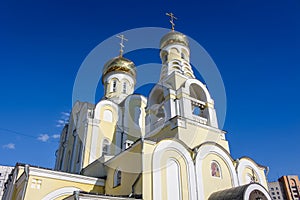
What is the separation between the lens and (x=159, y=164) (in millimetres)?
11039

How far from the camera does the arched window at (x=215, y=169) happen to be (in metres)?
12.6

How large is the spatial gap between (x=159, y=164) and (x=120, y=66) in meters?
15.7

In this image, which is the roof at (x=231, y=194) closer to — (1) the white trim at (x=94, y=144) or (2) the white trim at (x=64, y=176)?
(2) the white trim at (x=64, y=176)

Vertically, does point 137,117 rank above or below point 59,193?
above

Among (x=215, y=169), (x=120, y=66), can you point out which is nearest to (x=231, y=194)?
(x=215, y=169)

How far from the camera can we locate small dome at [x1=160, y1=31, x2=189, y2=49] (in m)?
18.8

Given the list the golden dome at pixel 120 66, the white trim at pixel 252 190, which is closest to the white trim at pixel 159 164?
the white trim at pixel 252 190

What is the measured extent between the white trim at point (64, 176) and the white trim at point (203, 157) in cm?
494

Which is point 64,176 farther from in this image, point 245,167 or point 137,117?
point 245,167

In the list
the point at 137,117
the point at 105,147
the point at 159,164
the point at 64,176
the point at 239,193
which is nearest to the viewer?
the point at 239,193

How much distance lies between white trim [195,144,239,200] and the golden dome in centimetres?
1436

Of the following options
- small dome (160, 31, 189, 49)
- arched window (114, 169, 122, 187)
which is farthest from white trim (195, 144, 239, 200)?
small dome (160, 31, 189, 49)

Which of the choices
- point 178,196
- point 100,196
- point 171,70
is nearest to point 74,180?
point 100,196

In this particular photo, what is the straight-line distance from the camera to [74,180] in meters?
12.5
